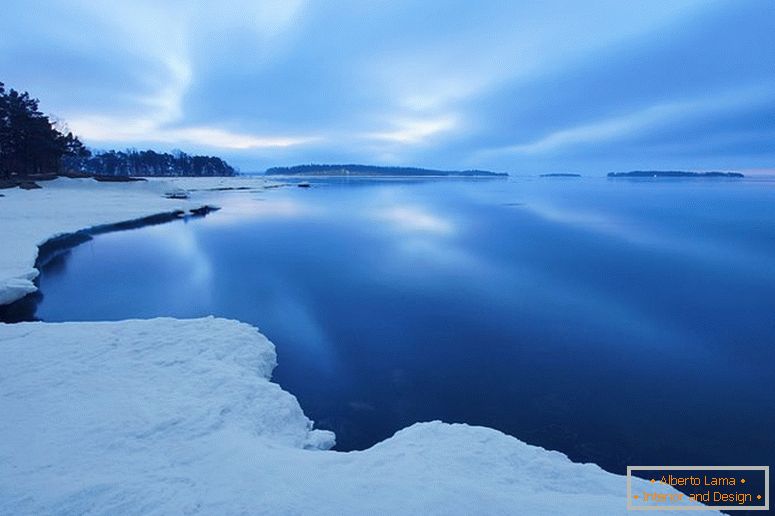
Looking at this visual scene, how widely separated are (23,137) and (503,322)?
60.1m

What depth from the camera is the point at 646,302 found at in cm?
1269

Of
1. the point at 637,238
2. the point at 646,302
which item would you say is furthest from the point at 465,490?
the point at 637,238

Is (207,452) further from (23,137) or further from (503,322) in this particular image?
(23,137)

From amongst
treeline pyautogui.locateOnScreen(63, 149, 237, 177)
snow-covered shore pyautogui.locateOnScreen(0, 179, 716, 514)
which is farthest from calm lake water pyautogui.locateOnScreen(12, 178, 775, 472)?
treeline pyautogui.locateOnScreen(63, 149, 237, 177)

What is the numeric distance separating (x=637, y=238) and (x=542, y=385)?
2222cm

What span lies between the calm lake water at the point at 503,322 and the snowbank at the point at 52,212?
1331mm

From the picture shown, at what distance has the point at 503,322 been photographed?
10961 mm

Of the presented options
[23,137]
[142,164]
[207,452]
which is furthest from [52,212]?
[142,164]

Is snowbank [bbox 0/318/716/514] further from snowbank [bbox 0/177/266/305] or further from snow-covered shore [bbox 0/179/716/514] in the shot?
snowbank [bbox 0/177/266/305]

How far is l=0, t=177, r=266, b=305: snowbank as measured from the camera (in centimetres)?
1302

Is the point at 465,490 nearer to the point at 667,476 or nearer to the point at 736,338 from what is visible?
the point at 667,476

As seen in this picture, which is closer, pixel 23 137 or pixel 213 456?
pixel 213 456

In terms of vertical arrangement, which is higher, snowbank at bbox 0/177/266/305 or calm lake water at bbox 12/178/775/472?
snowbank at bbox 0/177/266/305

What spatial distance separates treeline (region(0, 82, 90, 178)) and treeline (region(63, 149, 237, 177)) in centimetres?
5462
